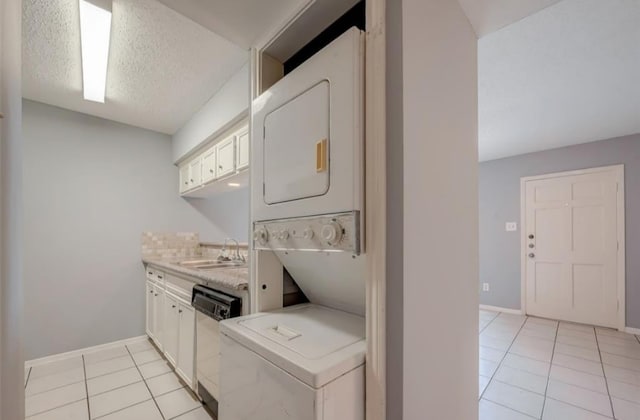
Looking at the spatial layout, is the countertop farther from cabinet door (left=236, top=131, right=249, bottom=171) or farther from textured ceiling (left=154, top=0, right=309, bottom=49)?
textured ceiling (left=154, top=0, right=309, bottom=49)

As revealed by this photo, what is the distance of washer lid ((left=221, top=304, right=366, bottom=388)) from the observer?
0.83 meters

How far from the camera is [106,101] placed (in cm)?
251

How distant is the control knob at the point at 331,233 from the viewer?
935 millimetres

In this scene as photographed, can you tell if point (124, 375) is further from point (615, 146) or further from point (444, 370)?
point (615, 146)

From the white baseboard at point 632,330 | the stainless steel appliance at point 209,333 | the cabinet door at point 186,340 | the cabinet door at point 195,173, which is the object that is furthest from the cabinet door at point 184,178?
the white baseboard at point 632,330

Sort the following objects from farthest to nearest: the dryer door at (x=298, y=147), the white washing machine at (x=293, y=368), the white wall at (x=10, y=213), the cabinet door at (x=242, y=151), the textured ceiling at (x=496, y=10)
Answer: the cabinet door at (x=242, y=151) < the textured ceiling at (x=496, y=10) < the dryer door at (x=298, y=147) < the white washing machine at (x=293, y=368) < the white wall at (x=10, y=213)

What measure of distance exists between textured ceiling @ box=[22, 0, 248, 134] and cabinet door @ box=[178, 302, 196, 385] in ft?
5.86

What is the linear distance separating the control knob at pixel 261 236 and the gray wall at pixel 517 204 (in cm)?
427

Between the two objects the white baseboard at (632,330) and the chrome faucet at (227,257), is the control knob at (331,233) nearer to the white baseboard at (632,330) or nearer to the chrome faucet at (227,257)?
the chrome faucet at (227,257)

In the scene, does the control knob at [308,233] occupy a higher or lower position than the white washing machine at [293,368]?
higher

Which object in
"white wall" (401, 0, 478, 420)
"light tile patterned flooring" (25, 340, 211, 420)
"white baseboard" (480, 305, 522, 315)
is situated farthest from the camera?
"white baseboard" (480, 305, 522, 315)

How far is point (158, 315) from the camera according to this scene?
8.63 feet

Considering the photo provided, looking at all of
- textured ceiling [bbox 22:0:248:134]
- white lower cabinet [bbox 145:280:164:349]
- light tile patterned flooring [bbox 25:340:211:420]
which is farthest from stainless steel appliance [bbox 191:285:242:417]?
textured ceiling [bbox 22:0:248:134]

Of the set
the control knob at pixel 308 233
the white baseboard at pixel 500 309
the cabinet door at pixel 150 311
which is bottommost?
the white baseboard at pixel 500 309
